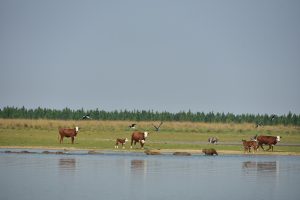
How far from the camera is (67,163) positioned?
43.2 m

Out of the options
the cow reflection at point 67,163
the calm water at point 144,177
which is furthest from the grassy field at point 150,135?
the cow reflection at point 67,163

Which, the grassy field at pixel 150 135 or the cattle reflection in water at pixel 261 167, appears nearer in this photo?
the cattle reflection in water at pixel 261 167

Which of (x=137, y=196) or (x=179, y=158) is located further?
(x=179, y=158)

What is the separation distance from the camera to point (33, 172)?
120 ft

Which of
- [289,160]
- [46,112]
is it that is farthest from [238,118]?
[289,160]

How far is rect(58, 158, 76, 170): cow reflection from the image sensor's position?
4012cm

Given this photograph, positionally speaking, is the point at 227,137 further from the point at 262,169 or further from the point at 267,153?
the point at 262,169

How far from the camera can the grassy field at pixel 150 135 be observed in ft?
206

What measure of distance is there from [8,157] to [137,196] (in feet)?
71.2

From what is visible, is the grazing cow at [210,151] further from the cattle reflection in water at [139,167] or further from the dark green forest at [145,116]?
the dark green forest at [145,116]

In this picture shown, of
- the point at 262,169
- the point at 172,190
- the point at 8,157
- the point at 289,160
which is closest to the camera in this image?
the point at 172,190

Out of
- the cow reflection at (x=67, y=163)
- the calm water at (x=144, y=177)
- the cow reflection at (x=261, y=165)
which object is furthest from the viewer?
the cow reflection at (x=261, y=165)

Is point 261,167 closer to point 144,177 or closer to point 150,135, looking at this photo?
point 144,177

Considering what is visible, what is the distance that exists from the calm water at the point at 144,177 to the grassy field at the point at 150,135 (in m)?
11.8
